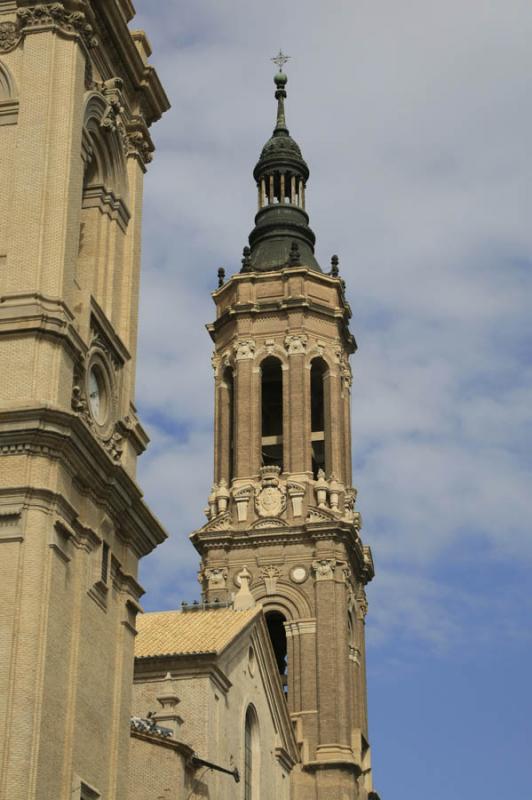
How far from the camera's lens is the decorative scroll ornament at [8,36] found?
2989 cm

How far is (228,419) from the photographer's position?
204 feet

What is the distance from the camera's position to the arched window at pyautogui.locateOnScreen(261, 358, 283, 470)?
62.1m

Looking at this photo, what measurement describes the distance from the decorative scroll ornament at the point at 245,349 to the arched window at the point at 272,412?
2.26ft

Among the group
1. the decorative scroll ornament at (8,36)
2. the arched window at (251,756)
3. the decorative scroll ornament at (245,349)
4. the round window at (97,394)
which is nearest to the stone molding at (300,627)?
the decorative scroll ornament at (245,349)

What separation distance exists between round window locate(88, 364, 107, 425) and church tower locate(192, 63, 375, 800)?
27049 millimetres

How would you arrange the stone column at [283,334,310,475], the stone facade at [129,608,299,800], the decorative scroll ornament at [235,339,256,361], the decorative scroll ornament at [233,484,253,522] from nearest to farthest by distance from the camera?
the stone facade at [129,608,299,800]
the decorative scroll ornament at [233,484,253,522]
the stone column at [283,334,310,475]
the decorative scroll ornament at [235,339,256,361]

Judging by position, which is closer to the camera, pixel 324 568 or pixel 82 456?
pixel 82 456

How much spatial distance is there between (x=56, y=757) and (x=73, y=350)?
7.20 meters

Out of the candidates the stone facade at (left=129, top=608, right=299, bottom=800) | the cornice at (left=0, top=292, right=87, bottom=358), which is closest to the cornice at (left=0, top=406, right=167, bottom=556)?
the cornice at (left=0, top=292, right=87, bottom=358)

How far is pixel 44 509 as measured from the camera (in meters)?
25.5

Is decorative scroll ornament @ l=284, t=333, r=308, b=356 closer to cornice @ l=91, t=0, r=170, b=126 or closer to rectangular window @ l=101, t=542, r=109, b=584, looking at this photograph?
cornice @ l=91, t=0, r=170, b=126

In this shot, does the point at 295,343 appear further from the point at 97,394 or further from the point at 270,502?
the point at 97,394

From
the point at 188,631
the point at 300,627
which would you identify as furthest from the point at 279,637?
the point at 188,631

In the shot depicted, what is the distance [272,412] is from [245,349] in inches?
144
